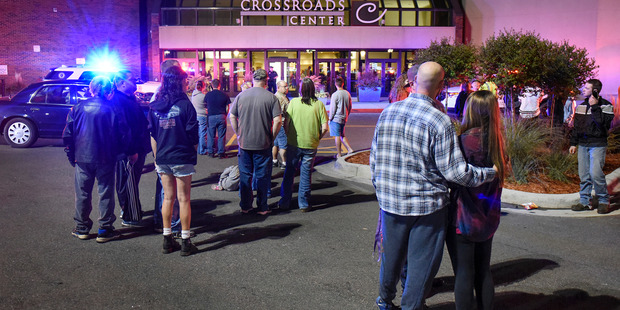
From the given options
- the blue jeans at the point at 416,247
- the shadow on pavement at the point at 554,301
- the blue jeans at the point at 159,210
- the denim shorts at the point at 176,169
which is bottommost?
the shadow on pavement at the point at 554,301

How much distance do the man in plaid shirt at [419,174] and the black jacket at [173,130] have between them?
2451mm

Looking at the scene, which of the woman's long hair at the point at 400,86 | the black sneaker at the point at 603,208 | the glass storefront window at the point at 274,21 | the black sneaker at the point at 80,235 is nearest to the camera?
the woman's long hair at the point at 400,86

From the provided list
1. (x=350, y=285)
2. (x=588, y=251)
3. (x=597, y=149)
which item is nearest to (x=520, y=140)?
(x=597, y=149)

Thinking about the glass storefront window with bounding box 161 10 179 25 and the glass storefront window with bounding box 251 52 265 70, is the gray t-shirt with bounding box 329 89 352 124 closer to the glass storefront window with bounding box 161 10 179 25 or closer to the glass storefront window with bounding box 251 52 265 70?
the glass storefront window with bounding box 251 52 265 70

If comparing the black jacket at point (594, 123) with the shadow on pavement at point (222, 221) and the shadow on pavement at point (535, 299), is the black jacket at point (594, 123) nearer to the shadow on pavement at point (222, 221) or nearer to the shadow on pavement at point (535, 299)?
the shadow on pavement at point (535, 299)

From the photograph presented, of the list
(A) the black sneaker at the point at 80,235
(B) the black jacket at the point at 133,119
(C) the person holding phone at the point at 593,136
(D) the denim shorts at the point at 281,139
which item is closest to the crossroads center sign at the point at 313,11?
(D) the denim shorts at the point at 281,139

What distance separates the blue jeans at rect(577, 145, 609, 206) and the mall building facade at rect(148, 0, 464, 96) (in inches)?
998

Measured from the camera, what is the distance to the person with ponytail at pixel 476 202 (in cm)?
336

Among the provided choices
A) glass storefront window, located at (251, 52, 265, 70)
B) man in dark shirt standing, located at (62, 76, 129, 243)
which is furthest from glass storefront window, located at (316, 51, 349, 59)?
man in dark shirt standing, located at (62, 76, 129, 243)

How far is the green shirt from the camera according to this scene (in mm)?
7160

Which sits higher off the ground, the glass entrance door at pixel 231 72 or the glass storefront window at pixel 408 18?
the glass storefront window at pixel 408 18

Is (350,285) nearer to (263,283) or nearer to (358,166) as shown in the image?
(263,283)

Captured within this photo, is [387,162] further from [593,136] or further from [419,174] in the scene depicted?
[593,136]

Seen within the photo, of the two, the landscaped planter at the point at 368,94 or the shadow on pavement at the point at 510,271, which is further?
the landscaped planter at the point at 368,94
